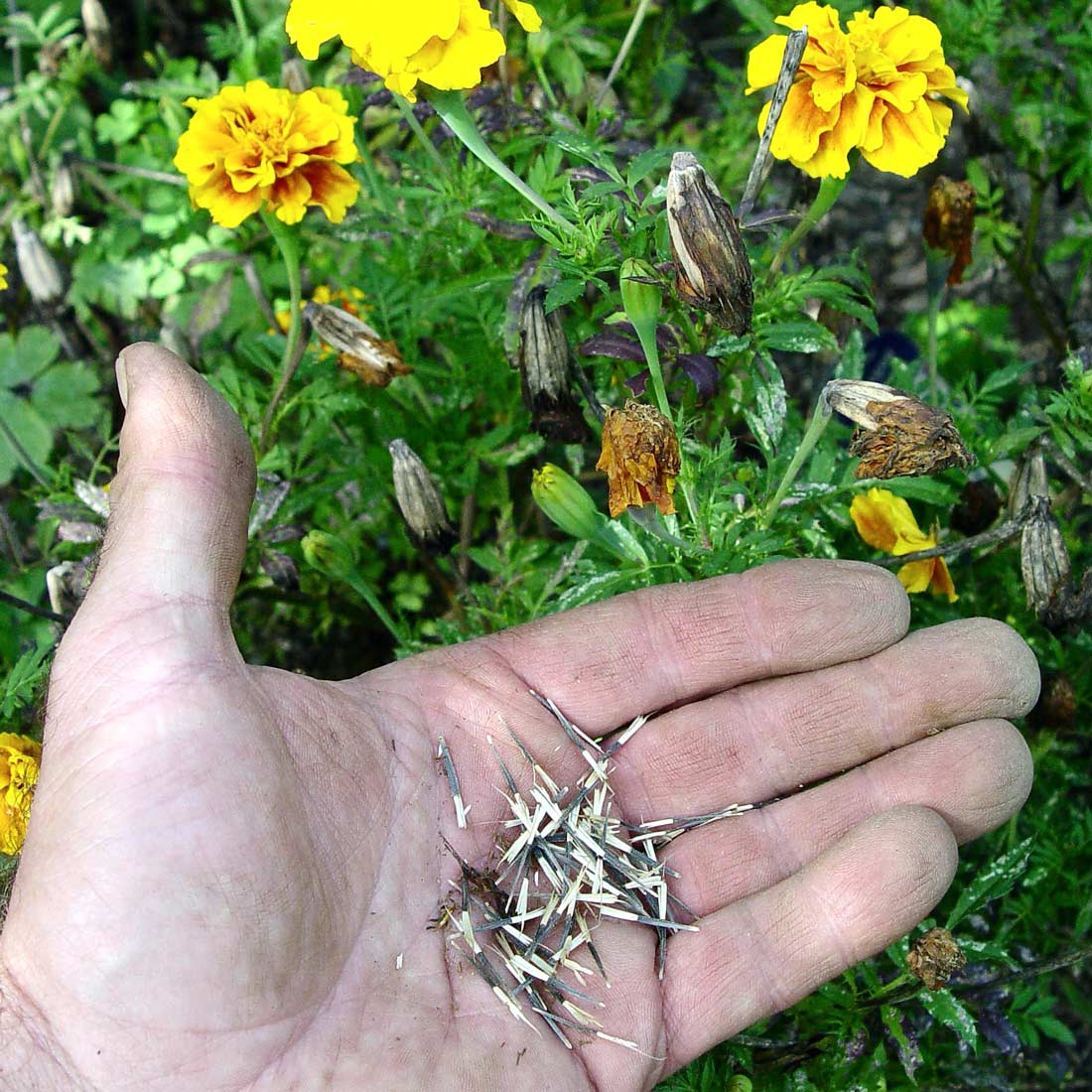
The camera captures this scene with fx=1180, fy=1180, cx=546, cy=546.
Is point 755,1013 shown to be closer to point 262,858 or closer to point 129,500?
point 262,858

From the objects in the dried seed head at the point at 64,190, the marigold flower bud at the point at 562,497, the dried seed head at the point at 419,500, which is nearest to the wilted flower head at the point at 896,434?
the marigold flower bud at the point at 562,497

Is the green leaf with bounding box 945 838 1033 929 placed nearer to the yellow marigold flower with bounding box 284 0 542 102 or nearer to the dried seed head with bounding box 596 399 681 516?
the dried seed head with bounding box 596 399 681 516

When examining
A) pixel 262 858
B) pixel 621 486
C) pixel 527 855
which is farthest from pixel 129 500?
pixel 527 855

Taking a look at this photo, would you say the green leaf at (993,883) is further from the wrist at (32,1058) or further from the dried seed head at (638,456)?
the wrist at (32,1058)

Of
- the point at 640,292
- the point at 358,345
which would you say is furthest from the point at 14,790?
the point at 640,292

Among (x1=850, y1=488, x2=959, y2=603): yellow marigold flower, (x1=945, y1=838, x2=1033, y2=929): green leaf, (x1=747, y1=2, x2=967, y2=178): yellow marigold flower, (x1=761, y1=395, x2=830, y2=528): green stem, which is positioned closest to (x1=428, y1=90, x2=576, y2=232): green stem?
(x1=747, y1=2, x2=967, y2=178): yellow marigold flower

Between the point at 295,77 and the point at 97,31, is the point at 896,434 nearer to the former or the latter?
the point at 295,77
